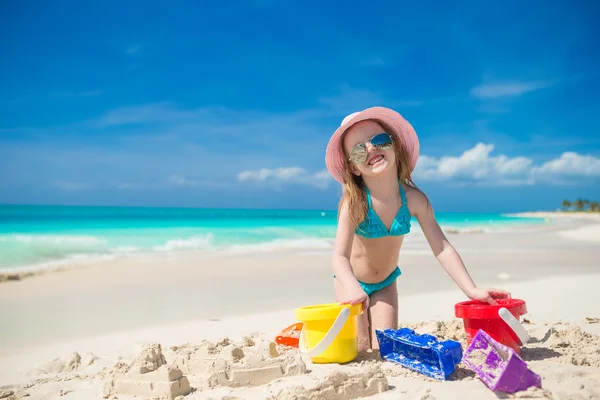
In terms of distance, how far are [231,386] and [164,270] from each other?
697 cm

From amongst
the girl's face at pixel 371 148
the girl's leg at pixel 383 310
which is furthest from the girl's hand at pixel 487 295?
the girl's face at pixel 371 148

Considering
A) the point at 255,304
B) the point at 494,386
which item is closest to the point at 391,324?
the point at 494,386

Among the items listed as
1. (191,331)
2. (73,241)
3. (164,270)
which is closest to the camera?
(191,331)

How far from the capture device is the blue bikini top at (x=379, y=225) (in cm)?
335

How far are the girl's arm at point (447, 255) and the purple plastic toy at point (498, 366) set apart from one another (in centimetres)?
52

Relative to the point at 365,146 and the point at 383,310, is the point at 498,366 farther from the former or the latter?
the point at 365,146

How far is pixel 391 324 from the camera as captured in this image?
137 inches

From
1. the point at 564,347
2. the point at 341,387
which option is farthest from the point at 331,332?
the point at 564,347

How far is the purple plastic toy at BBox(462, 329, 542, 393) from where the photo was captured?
84.8 inches

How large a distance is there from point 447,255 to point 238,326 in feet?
7.50

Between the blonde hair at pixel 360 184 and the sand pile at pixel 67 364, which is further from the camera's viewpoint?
the sand pile at pixel 67 364

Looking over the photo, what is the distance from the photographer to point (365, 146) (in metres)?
3.28

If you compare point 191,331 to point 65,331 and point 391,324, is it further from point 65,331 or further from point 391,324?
point 391,324

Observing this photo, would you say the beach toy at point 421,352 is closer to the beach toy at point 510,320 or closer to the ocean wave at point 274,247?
the beach toy at point 510,320
